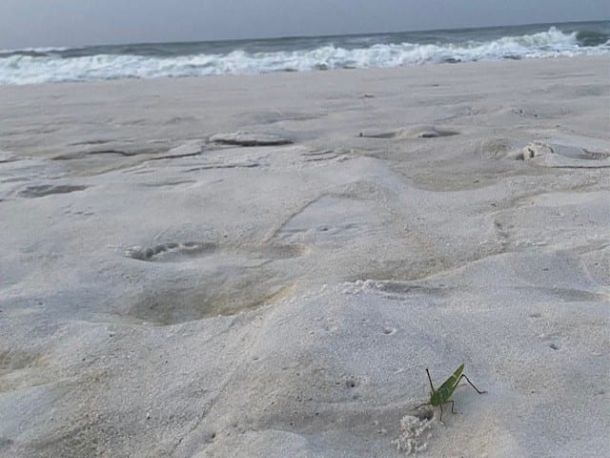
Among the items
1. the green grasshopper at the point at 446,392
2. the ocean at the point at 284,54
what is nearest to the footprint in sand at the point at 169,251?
the green grasshopper at the point at 446,392

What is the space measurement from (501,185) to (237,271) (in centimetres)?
104

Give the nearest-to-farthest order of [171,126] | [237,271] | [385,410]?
[385,410]
[237,271]
[171,126]

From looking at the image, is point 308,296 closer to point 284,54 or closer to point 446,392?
point 446,392

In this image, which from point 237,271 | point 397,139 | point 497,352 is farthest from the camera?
point 397,139

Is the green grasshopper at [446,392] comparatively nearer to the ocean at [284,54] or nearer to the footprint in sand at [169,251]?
the footprint in sand at [169,251]

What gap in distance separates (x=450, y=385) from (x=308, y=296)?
45 centimetres

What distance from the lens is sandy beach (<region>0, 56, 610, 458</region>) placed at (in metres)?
1.07

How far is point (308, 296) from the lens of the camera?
1.47 metres

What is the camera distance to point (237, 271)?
167 centimetres

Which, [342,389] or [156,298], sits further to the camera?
[156,298]

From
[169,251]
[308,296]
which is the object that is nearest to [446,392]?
[308,296]

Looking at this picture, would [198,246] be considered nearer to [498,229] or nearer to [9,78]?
[498,229]

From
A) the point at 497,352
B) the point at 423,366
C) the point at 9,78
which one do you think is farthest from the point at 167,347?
the point at 9,78

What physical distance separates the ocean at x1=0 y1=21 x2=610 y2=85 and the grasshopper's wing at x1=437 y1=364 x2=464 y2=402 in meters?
9.42
